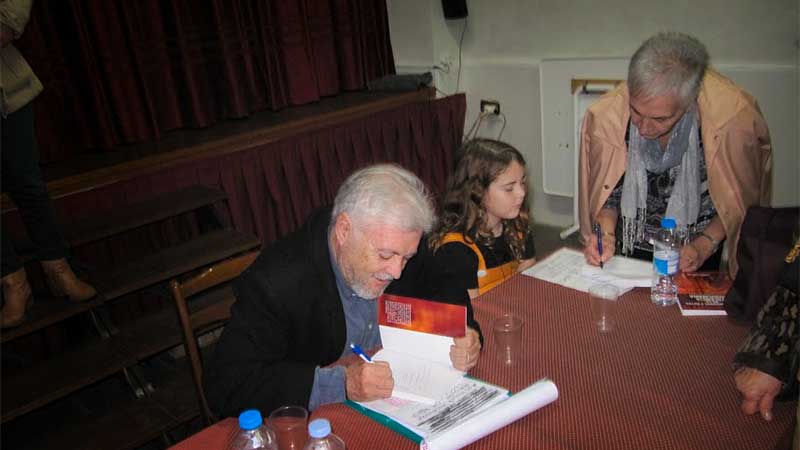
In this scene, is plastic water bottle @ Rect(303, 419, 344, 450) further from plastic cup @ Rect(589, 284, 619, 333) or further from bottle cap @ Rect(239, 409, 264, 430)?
plastic cup @ Rect(589, 284, 619, 333)

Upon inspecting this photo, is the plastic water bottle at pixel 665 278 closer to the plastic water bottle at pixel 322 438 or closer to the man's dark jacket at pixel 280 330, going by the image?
the man's dark jacket at pixel 280 330

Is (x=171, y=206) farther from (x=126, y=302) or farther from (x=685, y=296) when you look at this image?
(x=685, y=296)

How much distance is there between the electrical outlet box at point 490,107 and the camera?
4508 millimetres

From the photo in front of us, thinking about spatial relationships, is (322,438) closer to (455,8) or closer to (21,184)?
(21,184)

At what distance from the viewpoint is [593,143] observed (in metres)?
2.36

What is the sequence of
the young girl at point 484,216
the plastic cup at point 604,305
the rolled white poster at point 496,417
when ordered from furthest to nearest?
1. the young girl at point 484,216
2. the plastic cup at point 604,305
3. the rolled white poster at point 496,417

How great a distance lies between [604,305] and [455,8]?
10.2ft

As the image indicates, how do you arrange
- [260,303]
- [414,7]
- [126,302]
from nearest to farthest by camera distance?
1. [260,303]
2. [126,302]
3. [414,7]

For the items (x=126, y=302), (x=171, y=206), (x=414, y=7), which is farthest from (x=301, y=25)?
(x=126, y=302)

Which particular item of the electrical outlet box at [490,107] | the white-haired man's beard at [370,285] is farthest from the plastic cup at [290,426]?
the electrical outlet box at [490,107]

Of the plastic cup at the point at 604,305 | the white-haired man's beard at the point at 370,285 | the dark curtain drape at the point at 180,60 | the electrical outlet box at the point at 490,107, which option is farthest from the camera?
Result: the electrical outlet box at the point at 490,107

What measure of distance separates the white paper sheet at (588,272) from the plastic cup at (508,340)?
1.22 ft

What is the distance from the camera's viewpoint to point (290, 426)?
52.1 inches

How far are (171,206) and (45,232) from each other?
1.99 feet
